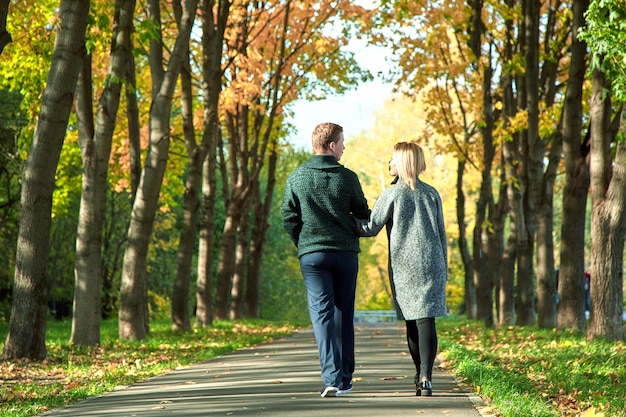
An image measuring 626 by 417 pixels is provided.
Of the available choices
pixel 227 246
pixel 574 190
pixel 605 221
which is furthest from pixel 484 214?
pixel 605 221

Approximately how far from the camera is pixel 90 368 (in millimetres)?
12039

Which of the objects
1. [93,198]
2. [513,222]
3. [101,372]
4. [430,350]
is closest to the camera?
[430,350]

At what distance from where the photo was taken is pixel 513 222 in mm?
23906

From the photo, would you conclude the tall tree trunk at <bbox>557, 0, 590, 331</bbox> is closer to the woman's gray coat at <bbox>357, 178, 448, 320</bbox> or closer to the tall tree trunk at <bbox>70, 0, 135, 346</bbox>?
the tall tree trunk at <bbox>70, 0, 135, 346</bbox>

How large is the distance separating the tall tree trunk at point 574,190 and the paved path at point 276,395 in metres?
6.34

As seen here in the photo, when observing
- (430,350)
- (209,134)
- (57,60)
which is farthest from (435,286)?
(209,134)

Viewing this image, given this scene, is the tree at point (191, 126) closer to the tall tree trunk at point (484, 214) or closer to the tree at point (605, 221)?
the tall tree trunk at point (484, 214)

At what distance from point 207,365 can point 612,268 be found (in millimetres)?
6263

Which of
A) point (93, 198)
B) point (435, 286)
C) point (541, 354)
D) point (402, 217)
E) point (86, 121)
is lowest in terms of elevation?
point (541, 354)

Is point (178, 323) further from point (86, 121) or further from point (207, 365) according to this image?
point (207, 365)

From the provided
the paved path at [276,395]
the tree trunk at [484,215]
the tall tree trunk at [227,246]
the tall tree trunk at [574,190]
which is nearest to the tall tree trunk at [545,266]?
the tall tree trunk at [574,190]

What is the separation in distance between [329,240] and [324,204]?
298mm

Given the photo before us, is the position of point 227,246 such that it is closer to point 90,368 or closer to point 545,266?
point 545,266

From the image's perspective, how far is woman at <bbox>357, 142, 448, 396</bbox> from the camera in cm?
825
